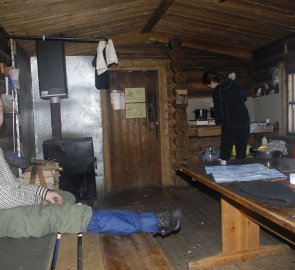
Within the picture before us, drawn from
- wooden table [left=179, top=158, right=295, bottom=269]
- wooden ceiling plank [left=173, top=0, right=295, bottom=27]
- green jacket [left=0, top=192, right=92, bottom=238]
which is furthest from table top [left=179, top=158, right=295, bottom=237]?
wooden ceiling plank [left=173, top=0, right=295, bottom=27]

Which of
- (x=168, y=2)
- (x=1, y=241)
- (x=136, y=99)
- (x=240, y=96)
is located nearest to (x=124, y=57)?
(x=136, y=99)

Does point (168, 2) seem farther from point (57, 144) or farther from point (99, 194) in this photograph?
point (99, 194)

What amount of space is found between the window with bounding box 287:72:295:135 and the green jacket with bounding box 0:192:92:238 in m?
4.68

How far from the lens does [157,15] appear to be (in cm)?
534

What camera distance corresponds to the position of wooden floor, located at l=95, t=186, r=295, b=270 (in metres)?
3.32

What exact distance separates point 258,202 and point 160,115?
4958 millimetres

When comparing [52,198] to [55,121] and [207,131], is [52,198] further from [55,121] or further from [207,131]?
[207,131]

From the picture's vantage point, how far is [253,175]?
253cm

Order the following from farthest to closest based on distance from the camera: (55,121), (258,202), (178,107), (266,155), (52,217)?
(178,107)
(55,121)
(266,155)
(52,217)
(258,202)

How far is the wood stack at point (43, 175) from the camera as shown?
3984mm

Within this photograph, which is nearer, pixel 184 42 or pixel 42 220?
pixel 42 220

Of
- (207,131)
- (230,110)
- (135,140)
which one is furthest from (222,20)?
(135,140)

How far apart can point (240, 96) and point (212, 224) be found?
2.12 meters

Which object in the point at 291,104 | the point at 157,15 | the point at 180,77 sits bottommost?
the point at 291,104
